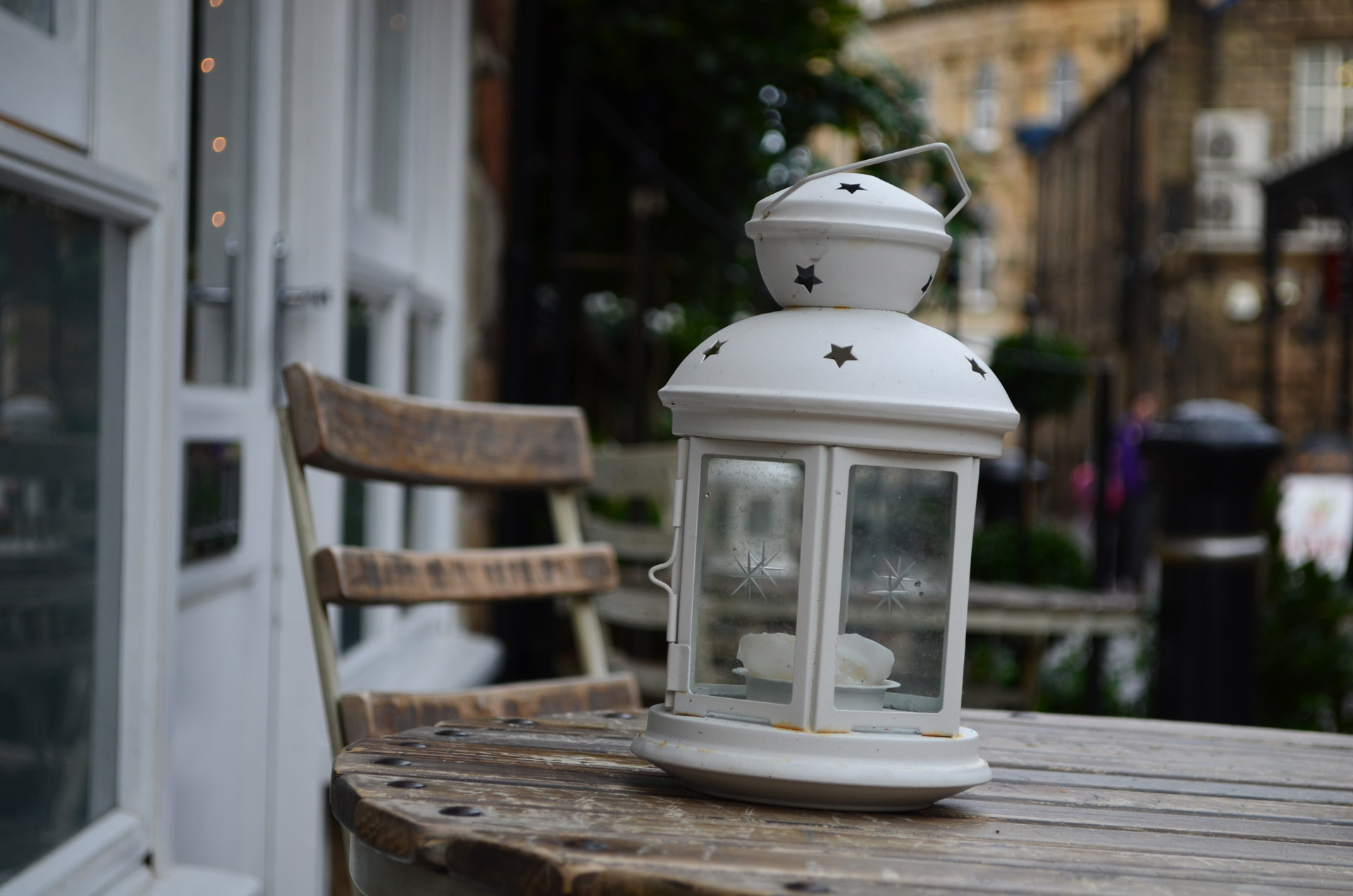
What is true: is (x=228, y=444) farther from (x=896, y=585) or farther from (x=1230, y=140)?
(x=1230, y=140)

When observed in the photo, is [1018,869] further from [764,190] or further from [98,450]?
[764,190]

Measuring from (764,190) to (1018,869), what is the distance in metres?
3.79

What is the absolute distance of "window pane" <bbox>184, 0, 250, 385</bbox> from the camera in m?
1.90

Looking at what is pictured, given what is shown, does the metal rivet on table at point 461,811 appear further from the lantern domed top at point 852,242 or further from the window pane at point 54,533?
the window pane at point 54,533

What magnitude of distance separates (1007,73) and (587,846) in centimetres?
3439

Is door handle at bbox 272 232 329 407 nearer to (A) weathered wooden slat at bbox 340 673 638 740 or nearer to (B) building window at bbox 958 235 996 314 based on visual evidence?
(A) weathered wooden slat at bbox 340 673 638 740

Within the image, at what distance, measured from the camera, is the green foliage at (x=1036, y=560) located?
502 centimetres

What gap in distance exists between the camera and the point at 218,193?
1.95 meters

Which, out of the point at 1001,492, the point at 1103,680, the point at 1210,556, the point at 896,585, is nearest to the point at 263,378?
the point at 896,585

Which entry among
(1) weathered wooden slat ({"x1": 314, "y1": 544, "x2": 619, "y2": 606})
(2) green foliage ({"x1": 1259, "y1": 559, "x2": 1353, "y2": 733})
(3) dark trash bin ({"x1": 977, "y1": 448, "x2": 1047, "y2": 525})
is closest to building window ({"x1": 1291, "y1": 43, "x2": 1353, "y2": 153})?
(3) dark trash bin ({"x1": 977, "y1": 448, "x2": 1047, "y2": 525})

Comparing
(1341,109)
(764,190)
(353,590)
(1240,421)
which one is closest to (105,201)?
(353,590)

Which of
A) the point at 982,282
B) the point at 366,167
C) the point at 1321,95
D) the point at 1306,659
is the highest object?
the point at 1321,95

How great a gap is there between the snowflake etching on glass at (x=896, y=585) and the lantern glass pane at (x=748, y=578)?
0.07m

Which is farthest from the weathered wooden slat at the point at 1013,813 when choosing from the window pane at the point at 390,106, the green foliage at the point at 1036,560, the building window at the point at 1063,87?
the building window at the point at 1063,87
